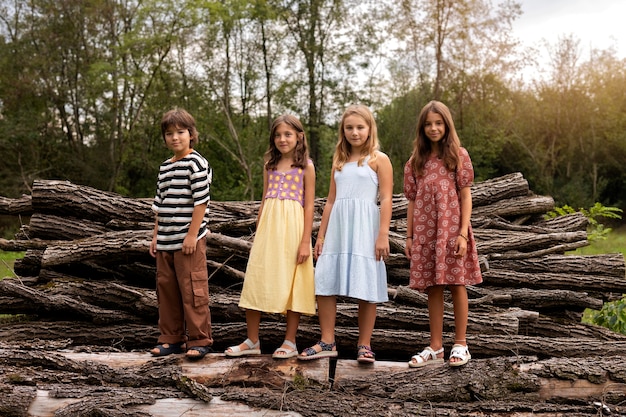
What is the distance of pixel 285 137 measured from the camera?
4.66 metres

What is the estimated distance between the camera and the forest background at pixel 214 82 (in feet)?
62.7

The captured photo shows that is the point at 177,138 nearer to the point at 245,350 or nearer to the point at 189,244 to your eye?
the point at 189,244

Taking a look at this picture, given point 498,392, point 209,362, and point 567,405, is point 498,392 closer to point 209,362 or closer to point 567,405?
point 567,405

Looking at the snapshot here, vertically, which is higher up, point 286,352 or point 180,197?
point 180,197

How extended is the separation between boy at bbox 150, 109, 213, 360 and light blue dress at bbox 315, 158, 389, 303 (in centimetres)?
92

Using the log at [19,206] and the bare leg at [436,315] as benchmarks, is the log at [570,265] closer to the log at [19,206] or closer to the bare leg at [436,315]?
the bare leg at [436,315]

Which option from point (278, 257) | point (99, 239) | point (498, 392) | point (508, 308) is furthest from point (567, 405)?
point (99, 239)

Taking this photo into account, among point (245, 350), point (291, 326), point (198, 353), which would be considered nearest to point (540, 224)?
point (291, 326)

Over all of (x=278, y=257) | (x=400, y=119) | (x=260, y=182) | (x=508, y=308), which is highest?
(x=400, y=119)

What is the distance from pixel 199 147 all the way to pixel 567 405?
659 inches

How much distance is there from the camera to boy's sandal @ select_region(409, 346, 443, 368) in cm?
445

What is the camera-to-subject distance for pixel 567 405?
4262mm

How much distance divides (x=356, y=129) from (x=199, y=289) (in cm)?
165

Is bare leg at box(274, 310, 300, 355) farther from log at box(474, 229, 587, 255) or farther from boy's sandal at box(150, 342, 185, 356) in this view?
log at box(474, 229, 587, 255)
